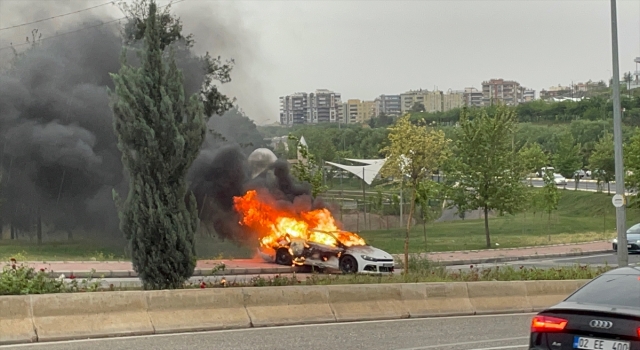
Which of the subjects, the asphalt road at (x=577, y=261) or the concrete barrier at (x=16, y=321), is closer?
the concrete barrier at (x=16, y=321)

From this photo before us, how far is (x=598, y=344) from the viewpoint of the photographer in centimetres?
798

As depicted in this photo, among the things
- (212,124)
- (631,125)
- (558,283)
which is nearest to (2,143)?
(212,124)

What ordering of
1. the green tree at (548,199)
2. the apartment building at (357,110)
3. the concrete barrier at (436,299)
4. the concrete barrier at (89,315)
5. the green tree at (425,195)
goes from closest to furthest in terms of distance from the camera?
the concrete barrier at (89,315)
the concrete barrier at (436,299)
the green tree at (425,195)
the green tree at (548,199)
the apartment building at (357,110)

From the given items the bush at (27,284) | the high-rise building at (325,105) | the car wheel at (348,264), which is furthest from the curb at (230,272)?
the high-rise building at (325,105)

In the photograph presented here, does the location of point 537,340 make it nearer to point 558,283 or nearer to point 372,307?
point 372,307

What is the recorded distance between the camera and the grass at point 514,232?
4181cm

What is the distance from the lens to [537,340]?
331 inches

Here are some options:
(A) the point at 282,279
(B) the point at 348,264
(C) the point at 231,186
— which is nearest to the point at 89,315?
(A) the point at 282,279

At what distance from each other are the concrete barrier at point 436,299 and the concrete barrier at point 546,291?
1.58m

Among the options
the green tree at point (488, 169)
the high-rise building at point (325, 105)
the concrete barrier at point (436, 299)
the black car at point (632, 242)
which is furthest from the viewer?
the high-rise building at point (325, 105)

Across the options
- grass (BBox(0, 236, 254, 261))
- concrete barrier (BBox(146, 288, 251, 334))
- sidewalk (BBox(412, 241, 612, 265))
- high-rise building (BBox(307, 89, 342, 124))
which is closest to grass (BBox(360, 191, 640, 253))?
sidewalk (BBox(412, 241, 612, 265))

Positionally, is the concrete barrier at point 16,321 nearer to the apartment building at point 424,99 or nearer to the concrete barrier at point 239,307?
the concrete barrier at point 239,307

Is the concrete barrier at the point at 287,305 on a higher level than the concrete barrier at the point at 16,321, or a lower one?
lower

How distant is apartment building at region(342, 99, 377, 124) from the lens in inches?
5829
